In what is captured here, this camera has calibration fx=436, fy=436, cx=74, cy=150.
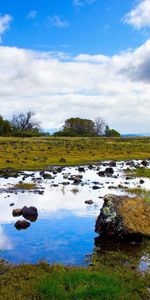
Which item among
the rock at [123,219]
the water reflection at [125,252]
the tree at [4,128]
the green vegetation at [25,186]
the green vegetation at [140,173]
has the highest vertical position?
the tree at [4,128]

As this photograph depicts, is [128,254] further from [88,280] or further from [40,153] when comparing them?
[40,153]

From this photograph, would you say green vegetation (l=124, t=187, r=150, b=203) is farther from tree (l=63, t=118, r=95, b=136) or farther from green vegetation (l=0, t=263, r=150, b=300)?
tree (l=63, t=118, r=95, b=136)

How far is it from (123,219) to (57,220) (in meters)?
4.66

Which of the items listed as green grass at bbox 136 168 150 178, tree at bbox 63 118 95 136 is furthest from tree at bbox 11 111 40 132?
green grass at bbox 136 168 150 178

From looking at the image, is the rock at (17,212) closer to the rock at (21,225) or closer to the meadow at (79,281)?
the rock at (21,225)

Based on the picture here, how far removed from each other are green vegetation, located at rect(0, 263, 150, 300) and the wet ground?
1530mm

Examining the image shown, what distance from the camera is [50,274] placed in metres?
13.4

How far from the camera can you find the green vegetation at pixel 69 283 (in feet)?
38.2

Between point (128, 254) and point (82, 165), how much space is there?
40.2m

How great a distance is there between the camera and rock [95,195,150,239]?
1873 cm

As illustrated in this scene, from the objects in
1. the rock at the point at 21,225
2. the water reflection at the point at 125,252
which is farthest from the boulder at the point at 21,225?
the water reflection at the point at 125,252

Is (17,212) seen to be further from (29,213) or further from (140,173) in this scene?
(140,173)

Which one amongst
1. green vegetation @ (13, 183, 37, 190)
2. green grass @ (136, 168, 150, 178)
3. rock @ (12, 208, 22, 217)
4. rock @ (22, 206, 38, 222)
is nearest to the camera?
rock @ (22, 206, 38, 222)

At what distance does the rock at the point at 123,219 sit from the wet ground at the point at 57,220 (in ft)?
2.67
